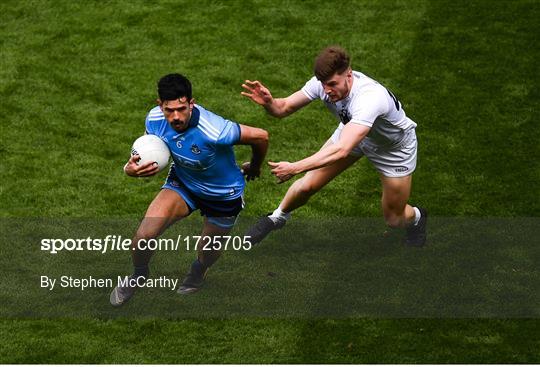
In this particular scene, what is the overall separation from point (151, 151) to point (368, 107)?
1.92 meters

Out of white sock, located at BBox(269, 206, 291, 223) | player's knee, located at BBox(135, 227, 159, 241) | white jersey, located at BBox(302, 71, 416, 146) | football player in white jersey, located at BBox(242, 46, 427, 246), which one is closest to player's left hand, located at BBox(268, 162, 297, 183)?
football player in white jersey, located at BBox(242, 46, 427, 246)

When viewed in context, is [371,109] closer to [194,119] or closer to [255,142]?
[255,142]

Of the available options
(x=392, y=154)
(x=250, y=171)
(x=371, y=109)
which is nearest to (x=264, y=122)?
(x=392, y=154)

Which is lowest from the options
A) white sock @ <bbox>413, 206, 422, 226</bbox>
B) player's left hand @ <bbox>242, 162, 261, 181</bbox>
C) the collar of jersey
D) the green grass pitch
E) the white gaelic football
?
the green grass pitch

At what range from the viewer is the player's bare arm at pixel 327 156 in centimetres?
1005

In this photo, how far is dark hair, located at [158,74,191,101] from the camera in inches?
399

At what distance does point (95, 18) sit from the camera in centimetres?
1691

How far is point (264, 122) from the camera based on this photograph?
48.2ft

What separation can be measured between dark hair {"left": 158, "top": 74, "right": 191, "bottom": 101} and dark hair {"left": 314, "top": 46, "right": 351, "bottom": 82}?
3.84ft

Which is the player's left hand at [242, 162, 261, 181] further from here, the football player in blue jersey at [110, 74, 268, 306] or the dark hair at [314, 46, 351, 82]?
the dark hair at [314, 46, 351, 82]

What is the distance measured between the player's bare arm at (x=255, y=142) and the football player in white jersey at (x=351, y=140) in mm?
511

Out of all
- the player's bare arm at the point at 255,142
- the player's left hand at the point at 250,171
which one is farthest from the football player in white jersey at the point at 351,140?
the player's left hand at the point at 250,171

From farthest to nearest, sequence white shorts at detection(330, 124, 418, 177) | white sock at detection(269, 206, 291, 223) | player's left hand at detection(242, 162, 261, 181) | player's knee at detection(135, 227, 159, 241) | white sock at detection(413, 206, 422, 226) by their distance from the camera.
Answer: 1. white sock at detection(269, 206, 291, 223)
2. white sock at detection(413, 206, 422, 226)
3. white shorts at detection(330, 124, 418, 177)
4. player's left hand at detection(242, 162, 261, 181)
5. player's knee at detection(135, 227, 159, 241)

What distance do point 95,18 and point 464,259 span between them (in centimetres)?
716
